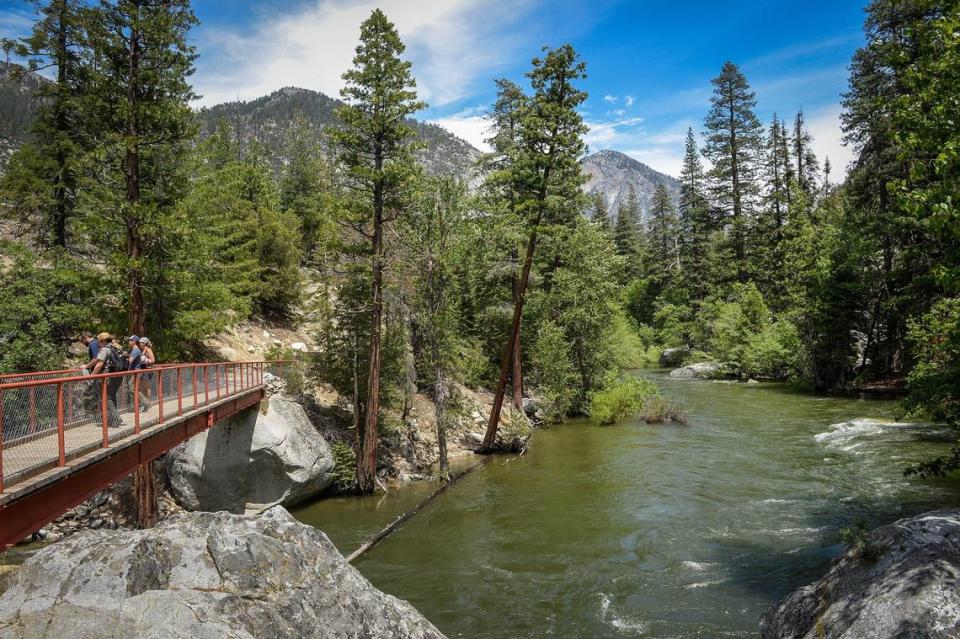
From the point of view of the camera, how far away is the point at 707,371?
44.7 meters

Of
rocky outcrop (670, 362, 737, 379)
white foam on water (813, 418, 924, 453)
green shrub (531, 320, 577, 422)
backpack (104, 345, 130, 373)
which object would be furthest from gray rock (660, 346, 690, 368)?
backpack (104, 345, 130, 373)

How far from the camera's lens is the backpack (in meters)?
11.5

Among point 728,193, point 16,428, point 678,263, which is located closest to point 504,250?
point 16,428

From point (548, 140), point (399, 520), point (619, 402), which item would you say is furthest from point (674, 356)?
point (399, 520)

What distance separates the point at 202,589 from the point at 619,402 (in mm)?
23942

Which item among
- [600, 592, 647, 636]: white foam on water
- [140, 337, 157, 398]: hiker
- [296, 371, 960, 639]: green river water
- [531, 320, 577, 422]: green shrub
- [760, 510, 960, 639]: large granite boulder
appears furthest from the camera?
[531, 320, 577, 422]: green shrub

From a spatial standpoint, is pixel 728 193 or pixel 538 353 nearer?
pixel 538 353

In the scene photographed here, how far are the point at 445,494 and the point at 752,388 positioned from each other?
27.7 metres

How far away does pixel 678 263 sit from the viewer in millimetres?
71438

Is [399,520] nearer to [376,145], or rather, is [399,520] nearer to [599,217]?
[376,145]

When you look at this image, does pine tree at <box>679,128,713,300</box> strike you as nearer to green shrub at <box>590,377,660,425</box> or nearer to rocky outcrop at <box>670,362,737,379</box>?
rocky outcrop at <box>670,362,737,379</box>

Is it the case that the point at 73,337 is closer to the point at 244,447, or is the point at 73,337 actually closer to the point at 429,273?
the point at 244,447

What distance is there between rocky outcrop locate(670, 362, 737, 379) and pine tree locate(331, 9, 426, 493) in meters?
33.7

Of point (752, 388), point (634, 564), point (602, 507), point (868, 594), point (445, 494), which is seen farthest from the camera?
point (752, 388)
